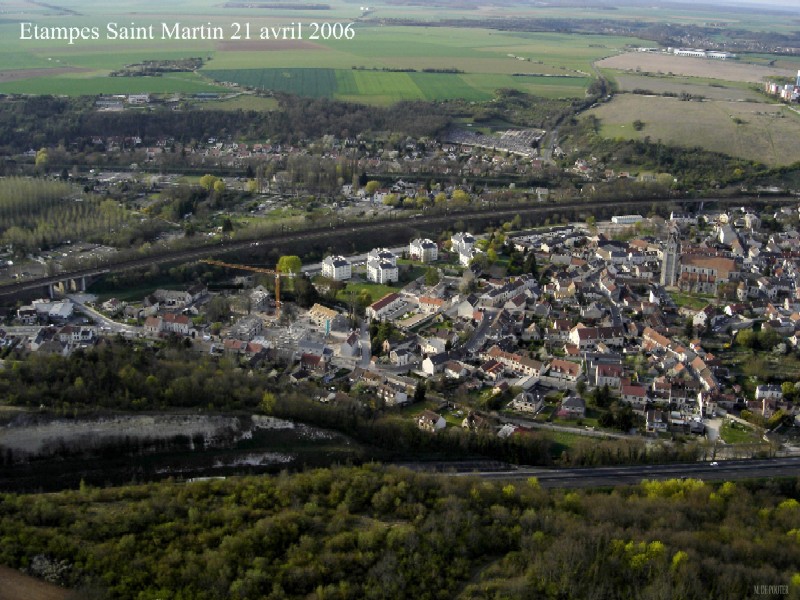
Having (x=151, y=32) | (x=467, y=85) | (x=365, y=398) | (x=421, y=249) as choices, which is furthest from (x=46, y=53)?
(x=365, y=398)

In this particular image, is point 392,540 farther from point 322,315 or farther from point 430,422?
point 322,315

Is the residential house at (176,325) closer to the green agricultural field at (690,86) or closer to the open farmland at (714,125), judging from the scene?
the open farmland at (714,125)

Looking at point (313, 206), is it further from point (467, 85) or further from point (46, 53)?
point (46, 53)

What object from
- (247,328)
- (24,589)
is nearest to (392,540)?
(24,589)

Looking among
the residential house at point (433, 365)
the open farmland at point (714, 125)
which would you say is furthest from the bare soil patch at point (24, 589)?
the open farmland at point (714, 125)

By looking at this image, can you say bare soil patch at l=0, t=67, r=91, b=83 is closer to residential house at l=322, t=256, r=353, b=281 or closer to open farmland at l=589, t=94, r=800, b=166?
open farmland at l=589, t=94, r=800, b=166
